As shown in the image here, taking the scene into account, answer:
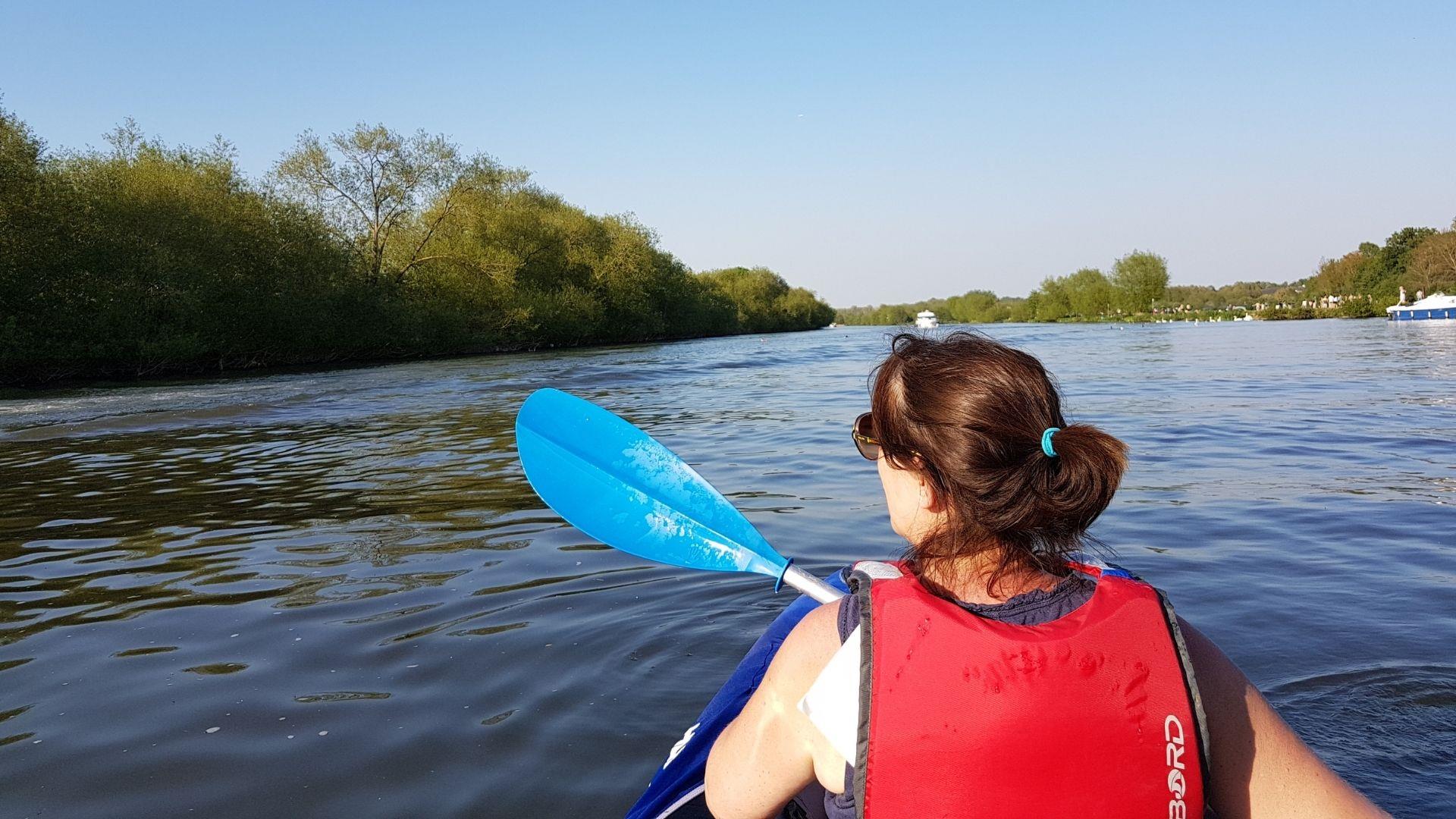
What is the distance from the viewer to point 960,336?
1.46m

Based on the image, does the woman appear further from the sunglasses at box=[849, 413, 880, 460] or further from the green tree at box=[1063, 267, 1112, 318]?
the green tree at box=[1063, 267, 1112, 318]

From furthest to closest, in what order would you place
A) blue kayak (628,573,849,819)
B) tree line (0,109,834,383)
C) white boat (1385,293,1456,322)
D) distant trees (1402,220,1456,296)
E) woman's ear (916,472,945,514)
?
distant trees (1402,220,1456,296), white boat (1385,293,1456,322), tree line (0,109,834,383), blue kayak (628,573,849,819), woman's ear (916,472,945,514)

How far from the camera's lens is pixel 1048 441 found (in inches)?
51.1

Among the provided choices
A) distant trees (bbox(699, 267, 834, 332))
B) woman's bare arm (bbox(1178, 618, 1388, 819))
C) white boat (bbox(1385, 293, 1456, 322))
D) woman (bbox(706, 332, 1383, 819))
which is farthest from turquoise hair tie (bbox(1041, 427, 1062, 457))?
distant trees (bbox(699, 267, 834, 332))

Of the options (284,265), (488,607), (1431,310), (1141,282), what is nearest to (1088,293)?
(1141,282)

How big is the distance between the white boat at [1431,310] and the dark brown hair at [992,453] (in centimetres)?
4957

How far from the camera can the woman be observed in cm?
127

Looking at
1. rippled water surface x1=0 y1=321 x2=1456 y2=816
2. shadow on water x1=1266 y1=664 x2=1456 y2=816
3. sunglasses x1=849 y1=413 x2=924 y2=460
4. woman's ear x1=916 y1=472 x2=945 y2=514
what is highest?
sunglasses x1=849 y1=413 x2=924 y2=460

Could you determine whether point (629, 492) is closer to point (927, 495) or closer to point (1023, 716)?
point (927, 495)

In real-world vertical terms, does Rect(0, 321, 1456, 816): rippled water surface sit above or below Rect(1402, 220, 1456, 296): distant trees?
below

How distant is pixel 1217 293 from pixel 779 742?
119999mm

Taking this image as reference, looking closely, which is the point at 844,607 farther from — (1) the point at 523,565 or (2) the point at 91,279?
(2) the point at 91,279

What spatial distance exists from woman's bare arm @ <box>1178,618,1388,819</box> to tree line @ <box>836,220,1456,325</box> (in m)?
61.5

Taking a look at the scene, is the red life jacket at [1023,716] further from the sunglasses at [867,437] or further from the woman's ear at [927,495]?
the sunglasses at [867,437]
